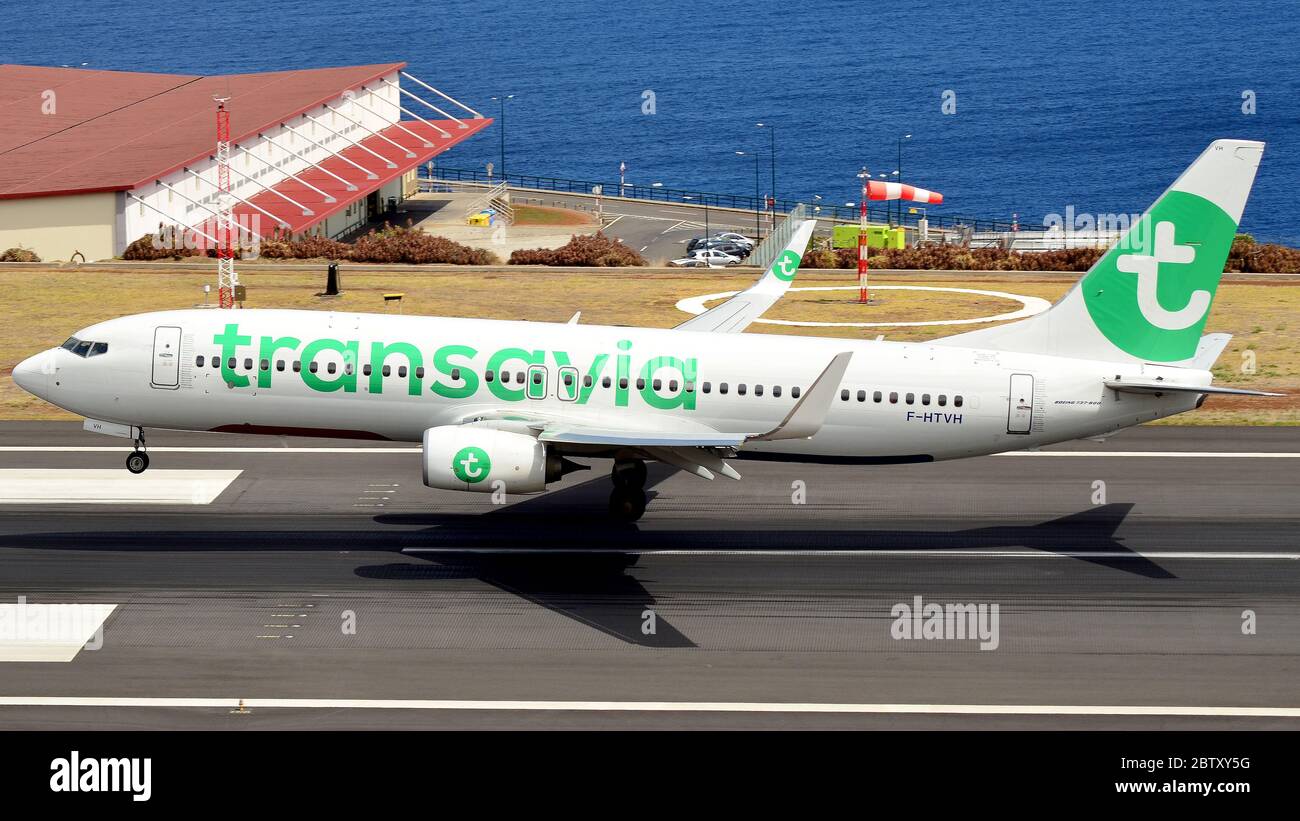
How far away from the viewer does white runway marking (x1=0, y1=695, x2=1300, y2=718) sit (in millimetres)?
25500

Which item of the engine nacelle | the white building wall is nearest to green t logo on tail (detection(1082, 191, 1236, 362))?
the engine nacelle

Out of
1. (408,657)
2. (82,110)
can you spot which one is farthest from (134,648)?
(82,110)

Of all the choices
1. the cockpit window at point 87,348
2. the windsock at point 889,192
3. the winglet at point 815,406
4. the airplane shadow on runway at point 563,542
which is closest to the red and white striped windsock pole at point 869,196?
the windsock at point 889,192

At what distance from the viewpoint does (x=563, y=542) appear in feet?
114

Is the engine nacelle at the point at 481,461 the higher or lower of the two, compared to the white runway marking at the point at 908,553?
higher

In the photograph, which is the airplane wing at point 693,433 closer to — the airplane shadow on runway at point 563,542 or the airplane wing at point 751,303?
the airplane shadow on runway at point 563,542

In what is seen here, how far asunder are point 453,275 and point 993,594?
46.0 metres

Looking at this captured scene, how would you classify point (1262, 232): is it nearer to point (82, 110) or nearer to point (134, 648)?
→ point (82, 110)

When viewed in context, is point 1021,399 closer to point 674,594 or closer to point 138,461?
point 674,594

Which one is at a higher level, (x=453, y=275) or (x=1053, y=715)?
(x=453, y=275)

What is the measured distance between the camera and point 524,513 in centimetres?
3725

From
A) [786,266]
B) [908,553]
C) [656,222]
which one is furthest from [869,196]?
[656,222]

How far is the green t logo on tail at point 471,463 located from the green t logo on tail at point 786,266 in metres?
16.2

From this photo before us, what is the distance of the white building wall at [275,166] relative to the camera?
309 ft
